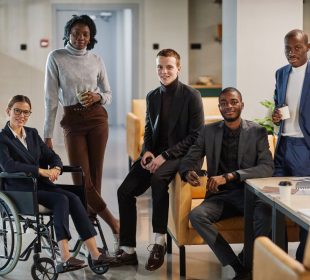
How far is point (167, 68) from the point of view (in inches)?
180

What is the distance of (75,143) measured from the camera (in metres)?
4.86

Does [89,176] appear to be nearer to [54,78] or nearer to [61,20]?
[54,78]

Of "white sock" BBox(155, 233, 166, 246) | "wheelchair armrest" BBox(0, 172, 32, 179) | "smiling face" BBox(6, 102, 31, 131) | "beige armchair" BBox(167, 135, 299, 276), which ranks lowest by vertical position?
"white sock" BBox(155, 233, 166, 246)

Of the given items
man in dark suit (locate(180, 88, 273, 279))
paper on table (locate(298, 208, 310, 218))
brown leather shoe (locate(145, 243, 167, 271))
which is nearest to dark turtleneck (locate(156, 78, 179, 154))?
man in dark suit (locate(180, 88, 273, 279))

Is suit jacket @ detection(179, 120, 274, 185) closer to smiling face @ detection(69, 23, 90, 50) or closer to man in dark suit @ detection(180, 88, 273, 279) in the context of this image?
man in dark suit @ detection(180, 88, 273, 279)

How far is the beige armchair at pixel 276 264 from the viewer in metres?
2.33

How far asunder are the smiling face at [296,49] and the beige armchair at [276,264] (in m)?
1.78

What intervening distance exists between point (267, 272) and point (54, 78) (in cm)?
272

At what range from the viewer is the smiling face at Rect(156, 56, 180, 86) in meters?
Result: 4.54

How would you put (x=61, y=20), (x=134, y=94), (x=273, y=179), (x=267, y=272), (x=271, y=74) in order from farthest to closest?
1. (x=61, y=20)
2. (x=134, y=94)
3. (x=271, y=74)
4. (x=273, y=179)
5. (x=267, y=272)

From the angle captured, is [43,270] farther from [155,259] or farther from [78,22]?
[78,22]

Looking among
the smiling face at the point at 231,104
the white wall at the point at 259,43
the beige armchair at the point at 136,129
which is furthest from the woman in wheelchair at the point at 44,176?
the beige armchair at the point at 136,129

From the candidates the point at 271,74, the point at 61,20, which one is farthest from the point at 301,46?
the point at 61,20

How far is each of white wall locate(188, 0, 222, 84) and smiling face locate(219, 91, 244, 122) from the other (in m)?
7.44
